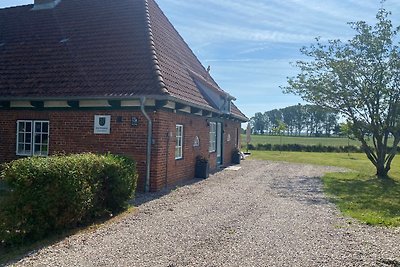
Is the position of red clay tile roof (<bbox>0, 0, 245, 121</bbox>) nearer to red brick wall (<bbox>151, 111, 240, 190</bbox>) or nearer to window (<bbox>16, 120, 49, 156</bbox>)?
red brick wall (<bbox>151, 111, 240, 190</bbox>)

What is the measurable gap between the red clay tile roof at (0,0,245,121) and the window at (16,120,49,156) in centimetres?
116

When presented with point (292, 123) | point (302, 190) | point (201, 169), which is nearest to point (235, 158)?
point (201, 169)

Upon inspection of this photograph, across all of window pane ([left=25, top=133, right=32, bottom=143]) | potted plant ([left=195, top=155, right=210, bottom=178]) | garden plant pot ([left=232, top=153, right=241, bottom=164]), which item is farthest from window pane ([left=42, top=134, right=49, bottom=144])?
garden plant pot ([left=232, top=153, right=241, bottom=164])

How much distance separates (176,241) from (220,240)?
0.76 m

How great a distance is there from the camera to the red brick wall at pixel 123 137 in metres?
10.9

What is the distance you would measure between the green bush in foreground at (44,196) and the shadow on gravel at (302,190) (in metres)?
6.46

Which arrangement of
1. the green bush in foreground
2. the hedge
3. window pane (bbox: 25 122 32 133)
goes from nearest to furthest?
the green bush in foreground, window pane (bbox: 25 122 32 133), the hedge

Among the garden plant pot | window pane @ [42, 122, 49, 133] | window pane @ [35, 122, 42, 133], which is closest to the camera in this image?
window pane @ [42, 122, 49, 133]

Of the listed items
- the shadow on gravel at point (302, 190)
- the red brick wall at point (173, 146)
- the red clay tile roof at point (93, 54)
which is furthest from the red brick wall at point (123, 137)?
the shadow on gravel at point (302, 190)

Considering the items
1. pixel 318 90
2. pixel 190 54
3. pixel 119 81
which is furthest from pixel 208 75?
pixel 119 81

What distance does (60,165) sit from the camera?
19.9 feet

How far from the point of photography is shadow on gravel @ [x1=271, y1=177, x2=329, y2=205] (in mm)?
10867

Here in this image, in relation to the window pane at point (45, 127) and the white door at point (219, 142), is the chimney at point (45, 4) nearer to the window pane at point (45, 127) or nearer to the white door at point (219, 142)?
the window pane at point (45, 127)

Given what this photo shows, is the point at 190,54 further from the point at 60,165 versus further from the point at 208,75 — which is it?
the point at 60,165
